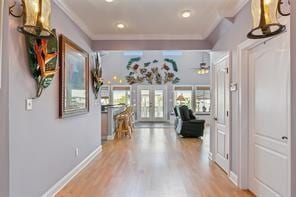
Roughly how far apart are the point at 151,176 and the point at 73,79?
2012 mm

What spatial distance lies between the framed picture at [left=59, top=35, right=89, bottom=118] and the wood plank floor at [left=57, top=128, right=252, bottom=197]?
1.08 meters

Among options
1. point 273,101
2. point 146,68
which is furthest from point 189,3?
point 146,68

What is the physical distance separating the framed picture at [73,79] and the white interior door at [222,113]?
253 centimetres

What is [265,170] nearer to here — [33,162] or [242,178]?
[242,178]

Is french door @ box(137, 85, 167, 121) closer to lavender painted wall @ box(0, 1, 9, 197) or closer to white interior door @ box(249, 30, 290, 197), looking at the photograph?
white interior door @ box(249, 30, 290, 197)

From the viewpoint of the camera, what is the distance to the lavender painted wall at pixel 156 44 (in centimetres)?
598

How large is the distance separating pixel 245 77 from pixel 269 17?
66.2 inches

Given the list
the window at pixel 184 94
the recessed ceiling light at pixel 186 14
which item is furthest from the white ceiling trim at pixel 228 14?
the window at pixel 184 94

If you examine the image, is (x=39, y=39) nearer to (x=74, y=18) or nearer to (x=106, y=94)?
(x=74, y=18)

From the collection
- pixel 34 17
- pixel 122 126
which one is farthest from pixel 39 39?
pixel 122 126

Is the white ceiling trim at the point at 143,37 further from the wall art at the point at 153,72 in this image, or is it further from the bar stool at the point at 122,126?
the wall art at the point at 153,72

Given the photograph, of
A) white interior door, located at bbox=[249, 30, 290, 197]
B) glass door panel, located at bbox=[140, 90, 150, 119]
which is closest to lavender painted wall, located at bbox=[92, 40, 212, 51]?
white interior door, located at bbox=[249, 30, 290, 197]

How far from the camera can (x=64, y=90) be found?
403cm

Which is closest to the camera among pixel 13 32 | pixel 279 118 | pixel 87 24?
pixel 13 32
